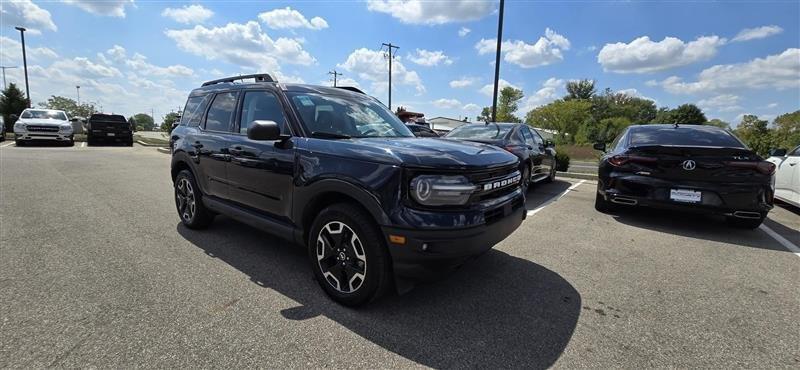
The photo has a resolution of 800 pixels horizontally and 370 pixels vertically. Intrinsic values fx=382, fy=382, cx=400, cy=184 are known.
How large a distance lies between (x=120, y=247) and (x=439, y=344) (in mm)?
3583

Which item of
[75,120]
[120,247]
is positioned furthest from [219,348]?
[75,120]

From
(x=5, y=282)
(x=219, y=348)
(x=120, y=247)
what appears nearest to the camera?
(x=219, y=348)

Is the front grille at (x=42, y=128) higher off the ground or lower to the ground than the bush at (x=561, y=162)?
higher

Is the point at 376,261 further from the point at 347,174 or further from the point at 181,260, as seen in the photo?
the point at 181,260

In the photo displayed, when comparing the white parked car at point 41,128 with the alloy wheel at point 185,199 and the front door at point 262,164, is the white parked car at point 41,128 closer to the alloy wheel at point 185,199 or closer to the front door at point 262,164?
the alloy wheel at point 185,199

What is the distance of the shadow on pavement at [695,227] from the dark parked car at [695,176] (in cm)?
22

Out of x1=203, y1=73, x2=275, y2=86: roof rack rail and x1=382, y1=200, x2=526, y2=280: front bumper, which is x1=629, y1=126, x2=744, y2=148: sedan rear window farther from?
x1=203, y1=73, x2=275, y2=86: roof rack rail

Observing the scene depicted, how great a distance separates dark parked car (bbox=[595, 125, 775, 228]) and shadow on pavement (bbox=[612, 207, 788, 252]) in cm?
22

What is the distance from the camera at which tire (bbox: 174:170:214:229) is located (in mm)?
4523

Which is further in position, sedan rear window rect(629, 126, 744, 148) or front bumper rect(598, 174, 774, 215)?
sedan rear window rect(629, 126, 744, 148)

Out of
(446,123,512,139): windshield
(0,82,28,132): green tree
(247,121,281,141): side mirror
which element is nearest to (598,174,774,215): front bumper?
(446,123,512,139): windshield

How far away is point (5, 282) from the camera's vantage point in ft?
10.2

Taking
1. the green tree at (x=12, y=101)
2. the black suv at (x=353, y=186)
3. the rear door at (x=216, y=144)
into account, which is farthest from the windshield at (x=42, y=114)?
the green tree at (x=12, y=101)

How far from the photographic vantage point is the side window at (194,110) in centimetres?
455
